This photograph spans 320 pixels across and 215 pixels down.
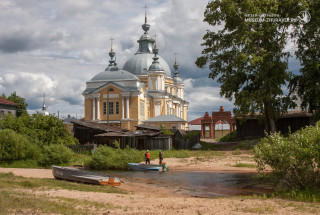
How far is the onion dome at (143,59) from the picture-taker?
72688mm

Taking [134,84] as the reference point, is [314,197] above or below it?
below

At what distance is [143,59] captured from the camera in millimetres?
73625

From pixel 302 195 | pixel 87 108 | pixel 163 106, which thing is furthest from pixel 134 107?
pixel 302 195

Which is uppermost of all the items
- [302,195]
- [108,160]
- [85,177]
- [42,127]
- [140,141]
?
[42,127]

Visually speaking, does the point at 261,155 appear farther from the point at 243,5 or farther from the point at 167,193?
the point at 243,5

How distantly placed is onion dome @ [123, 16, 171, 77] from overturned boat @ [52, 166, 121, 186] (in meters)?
52.6

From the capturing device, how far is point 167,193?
663 inches

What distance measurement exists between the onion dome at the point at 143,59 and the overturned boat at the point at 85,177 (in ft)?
173

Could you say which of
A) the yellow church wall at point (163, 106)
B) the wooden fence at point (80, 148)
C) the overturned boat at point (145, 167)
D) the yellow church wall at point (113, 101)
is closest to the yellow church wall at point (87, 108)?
the yellow church wall at point (113, 101)

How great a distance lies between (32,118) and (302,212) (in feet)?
96.5

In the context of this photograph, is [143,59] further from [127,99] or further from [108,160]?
[108,160]

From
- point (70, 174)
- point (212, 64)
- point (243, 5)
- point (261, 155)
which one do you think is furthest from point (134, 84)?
point (261, 155)

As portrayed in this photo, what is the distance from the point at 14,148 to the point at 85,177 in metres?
12.8

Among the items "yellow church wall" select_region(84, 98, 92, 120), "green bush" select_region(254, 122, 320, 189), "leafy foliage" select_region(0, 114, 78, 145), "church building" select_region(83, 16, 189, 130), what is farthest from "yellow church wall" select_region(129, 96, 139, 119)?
"green bush" select_region(254, 122, 320, 189)
